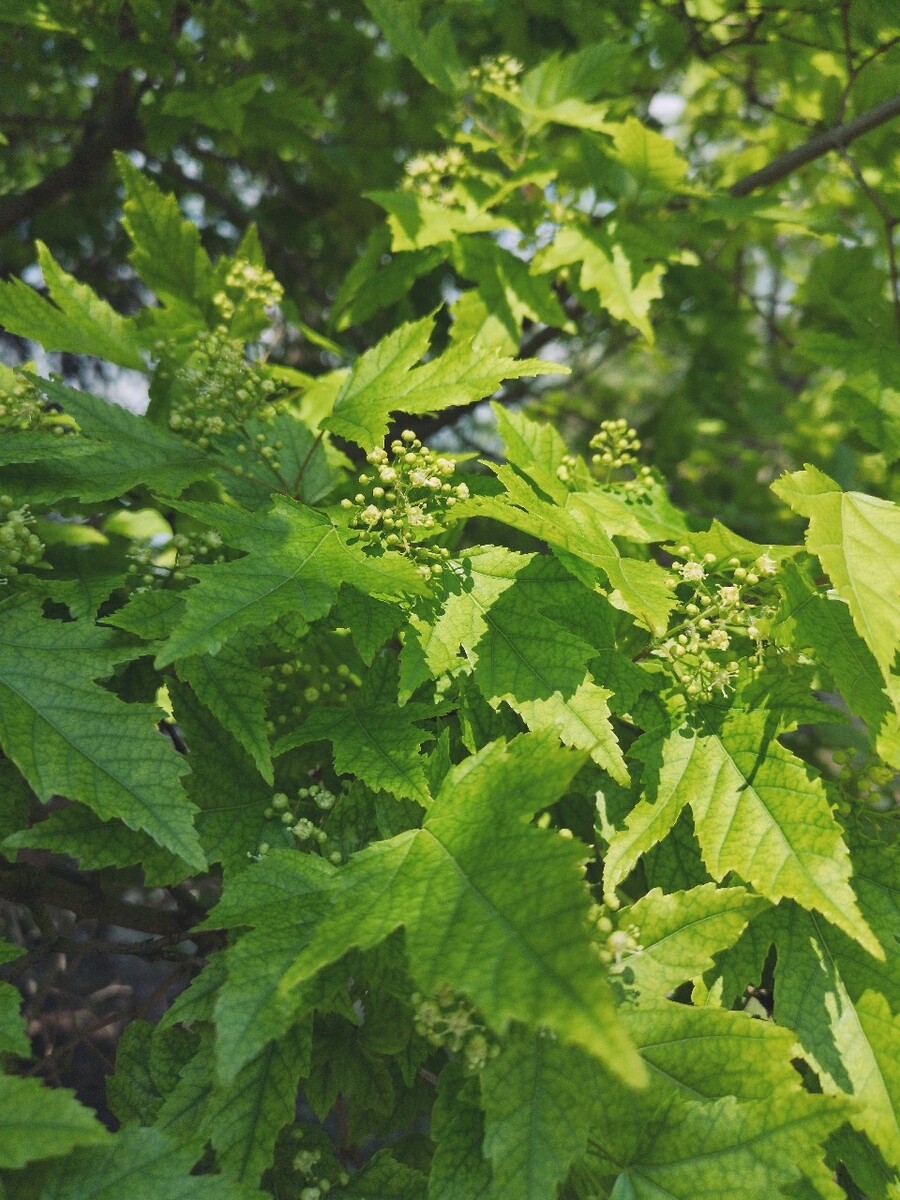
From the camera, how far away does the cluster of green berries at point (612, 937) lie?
1.58m

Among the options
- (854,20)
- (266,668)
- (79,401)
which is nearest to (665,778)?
(266,668)

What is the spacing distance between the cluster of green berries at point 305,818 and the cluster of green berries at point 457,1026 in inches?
12.6

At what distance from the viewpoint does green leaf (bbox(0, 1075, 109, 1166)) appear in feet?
4.08

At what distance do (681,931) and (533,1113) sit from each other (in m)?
0.44

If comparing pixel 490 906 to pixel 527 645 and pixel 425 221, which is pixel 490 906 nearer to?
pixel 527 645

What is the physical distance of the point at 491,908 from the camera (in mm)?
1308

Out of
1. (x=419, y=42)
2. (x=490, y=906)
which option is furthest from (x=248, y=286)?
(x=490, y=906)

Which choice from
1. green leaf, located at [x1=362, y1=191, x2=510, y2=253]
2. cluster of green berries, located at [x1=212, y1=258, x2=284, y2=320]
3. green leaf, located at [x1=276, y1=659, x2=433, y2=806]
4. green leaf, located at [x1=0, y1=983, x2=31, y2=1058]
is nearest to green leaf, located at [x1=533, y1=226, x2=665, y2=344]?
green leaf, located at [x1=362, y1=191, x2=510, y2=253]

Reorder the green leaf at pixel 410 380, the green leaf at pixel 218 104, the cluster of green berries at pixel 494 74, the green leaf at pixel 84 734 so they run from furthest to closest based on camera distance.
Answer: the green leaf at pixel 218 104, the cluster of green berries at pixel 494 74, the green leaf at pixel 410 380, the green leaf at pixel 84 734

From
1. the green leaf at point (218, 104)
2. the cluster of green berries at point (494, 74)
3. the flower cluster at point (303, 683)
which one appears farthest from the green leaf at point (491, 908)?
the green leaf at point (218, 104)

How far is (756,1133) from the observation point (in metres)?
1.49

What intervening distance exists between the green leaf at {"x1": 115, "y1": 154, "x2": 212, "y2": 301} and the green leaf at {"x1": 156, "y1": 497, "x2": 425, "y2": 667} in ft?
4.01

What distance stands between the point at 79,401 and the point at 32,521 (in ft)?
1.25

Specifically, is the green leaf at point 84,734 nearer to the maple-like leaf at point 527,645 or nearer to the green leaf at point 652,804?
the maple-like leaf at point 527,645
